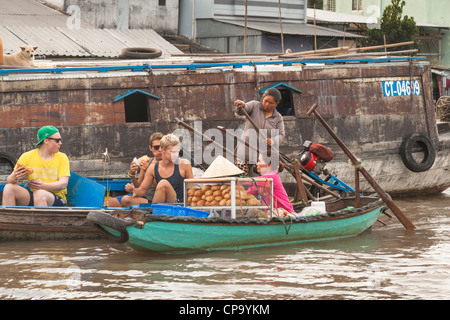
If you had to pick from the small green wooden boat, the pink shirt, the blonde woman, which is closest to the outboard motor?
the small green wooden boat

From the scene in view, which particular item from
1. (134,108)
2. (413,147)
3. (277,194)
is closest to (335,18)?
(413,147)

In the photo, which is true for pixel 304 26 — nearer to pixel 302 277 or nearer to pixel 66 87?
pixel 66 87

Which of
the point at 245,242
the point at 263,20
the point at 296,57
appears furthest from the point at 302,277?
the point at 263,20

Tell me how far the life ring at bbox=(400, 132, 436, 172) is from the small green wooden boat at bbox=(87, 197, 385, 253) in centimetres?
472

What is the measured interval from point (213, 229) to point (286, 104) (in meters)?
5.93

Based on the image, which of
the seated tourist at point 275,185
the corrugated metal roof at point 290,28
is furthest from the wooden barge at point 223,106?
the corrugated metal roof at point 290,28

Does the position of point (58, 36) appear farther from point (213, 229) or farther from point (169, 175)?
point (213, 229)

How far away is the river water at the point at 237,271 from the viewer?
6863 mm

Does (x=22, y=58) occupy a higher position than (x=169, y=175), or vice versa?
(x=22, y=58)

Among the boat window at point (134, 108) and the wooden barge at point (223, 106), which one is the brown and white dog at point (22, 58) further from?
the boat window at point (134, 108)

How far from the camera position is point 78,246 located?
9141 mm

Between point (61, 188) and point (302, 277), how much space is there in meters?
3.20

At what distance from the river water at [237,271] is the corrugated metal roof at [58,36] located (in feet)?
27.8

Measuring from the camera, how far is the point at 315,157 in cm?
1087
